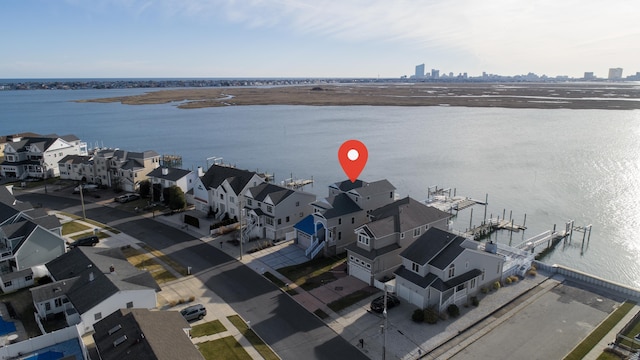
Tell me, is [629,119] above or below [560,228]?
above

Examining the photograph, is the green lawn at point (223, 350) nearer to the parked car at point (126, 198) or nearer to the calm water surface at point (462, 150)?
the calm water surface at point (462, 150)

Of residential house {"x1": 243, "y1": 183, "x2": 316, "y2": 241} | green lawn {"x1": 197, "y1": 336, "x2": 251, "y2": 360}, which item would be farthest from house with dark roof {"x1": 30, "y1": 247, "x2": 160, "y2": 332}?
residential house {"x1": 243, "y1": 183, "x2": 316, "y2": 241}

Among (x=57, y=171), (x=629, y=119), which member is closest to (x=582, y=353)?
(x=57, y=171)

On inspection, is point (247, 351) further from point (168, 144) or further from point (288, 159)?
point (168, 144)

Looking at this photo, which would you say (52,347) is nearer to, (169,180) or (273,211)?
(273,211)

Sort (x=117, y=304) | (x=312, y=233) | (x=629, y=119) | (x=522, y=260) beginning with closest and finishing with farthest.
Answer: (x=117, y=304)
(x=522, y=260)
(x=312, y=233)
(x=629, y=119)
